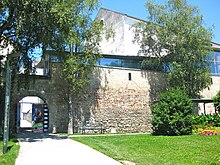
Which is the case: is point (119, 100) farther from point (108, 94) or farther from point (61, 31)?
point (61, 31)

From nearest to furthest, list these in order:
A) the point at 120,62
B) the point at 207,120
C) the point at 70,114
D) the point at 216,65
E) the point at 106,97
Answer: the point at 207,120 → the point at 70,114 → the point at 106,97 → the point at 120,62 → the point at 216,65

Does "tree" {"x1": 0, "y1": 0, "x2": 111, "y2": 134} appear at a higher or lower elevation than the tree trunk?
higher

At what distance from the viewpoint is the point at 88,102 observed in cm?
2219

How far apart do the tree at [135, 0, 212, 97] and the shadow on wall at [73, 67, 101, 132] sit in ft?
22.7

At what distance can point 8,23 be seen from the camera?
1509 centimetres

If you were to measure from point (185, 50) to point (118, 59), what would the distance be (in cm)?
623

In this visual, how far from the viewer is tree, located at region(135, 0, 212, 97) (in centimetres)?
2411

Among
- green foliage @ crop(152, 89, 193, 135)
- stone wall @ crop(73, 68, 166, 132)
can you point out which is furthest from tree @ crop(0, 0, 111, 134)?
green foliage @ crop(152, 89, 193, 135)

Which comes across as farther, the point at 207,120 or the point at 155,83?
the point at 155,83

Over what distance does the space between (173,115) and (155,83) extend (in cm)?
897

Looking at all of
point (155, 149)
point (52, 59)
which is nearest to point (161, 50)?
point (52, 59)

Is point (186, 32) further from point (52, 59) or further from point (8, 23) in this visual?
point (8, 23)

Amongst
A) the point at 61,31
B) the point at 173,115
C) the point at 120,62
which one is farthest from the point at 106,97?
the point at 61,31

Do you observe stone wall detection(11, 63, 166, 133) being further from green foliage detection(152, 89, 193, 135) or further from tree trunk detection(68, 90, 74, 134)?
green foliage detection(152, 89, 193, 135)
